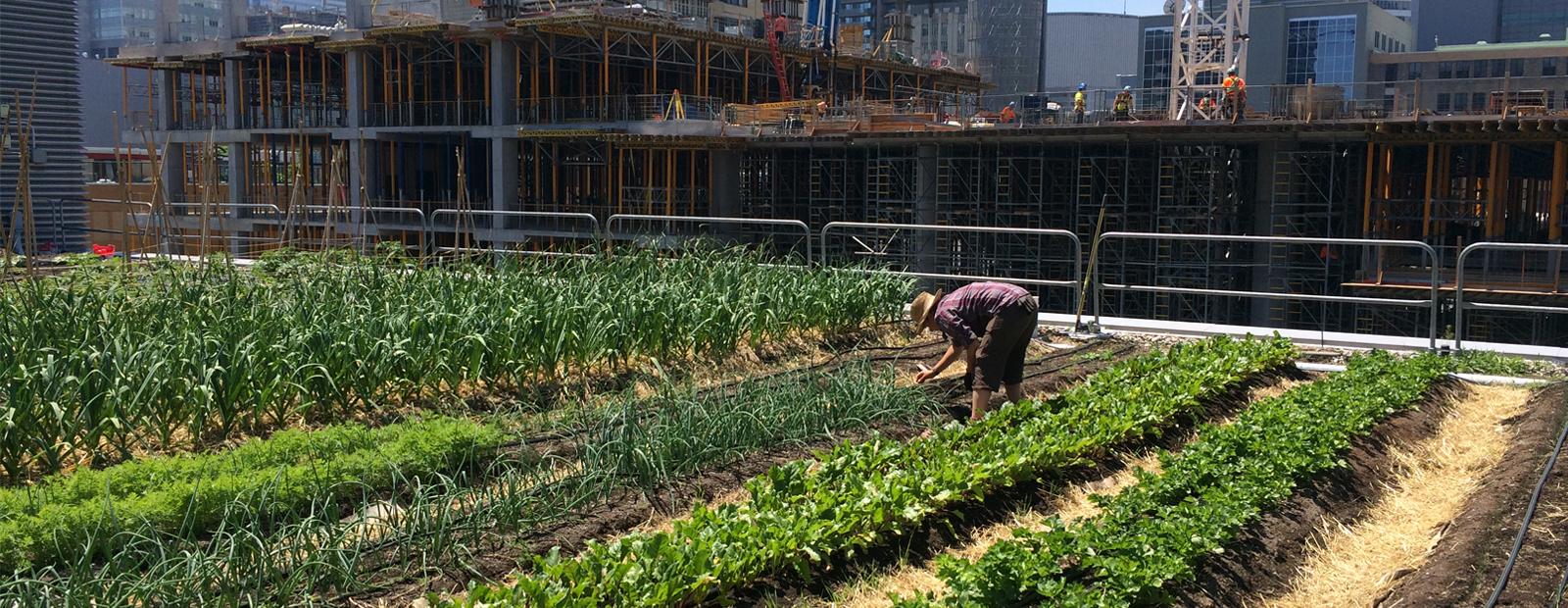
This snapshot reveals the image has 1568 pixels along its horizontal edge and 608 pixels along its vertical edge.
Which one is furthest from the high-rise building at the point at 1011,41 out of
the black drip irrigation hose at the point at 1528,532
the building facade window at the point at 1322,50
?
the black drip irrigation hose at the point at 1528,532

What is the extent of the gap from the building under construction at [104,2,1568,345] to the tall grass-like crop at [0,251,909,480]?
7510 millimetres

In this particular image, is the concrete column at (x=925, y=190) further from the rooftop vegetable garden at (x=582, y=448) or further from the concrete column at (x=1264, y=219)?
the rooftop vegetable garden at (x=582, y=448)

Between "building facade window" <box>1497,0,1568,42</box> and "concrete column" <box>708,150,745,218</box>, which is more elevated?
"building facade window" <box>1497,0,1568,42</box>

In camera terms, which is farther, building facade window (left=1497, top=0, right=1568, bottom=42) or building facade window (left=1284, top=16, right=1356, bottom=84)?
building facade window (left=1497, top=0, right=1568, bottom=42)

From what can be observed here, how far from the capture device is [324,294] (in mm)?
10398

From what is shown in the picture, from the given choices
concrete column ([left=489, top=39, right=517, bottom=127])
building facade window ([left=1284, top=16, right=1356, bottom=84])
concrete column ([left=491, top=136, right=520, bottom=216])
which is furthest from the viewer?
building facade window ([left=1284, top=16, right=1356, bottom=84])

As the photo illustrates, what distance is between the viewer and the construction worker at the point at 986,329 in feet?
28.8

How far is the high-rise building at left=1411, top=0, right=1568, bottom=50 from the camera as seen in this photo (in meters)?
87.6

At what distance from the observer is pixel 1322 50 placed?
3029 inches

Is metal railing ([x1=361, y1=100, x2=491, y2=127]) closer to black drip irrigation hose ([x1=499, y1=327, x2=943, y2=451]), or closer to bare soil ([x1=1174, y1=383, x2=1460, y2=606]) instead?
black drip irrigation hose ([x1=499, y1=327, x2=943, y2=451])

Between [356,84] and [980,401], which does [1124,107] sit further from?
[356,84]

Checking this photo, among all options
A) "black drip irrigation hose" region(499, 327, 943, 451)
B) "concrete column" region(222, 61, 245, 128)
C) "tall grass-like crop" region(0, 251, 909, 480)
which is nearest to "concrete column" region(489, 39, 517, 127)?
"concrete column" region(222, 61, 245, 128)

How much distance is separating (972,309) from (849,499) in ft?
10.4

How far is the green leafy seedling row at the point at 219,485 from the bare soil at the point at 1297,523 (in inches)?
146
